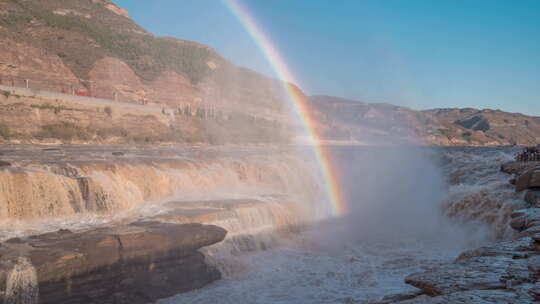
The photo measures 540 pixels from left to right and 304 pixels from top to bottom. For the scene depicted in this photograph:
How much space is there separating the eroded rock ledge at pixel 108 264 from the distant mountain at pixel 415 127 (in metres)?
72.9

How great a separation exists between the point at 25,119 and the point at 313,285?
73.1 ft

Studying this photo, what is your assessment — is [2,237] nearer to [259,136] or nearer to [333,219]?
[333,219]

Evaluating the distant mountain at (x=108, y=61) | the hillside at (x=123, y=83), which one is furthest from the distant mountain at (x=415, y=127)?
the distant mountain at (x=108, y=61)

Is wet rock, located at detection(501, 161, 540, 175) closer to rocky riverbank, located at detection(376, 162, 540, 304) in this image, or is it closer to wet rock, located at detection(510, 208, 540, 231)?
wet rock, located at detection(510, 208, 540, 231)

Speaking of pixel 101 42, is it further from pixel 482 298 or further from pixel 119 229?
pixel 482 298

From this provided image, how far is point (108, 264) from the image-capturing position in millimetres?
6480

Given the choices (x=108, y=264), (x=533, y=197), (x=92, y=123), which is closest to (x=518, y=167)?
(x=533, y=197)

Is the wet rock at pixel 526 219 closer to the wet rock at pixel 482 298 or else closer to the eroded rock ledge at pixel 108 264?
the wet rock at pixel 482 298

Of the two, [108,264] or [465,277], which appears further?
[108,264]

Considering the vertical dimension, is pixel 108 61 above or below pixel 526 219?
above

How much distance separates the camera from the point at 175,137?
33438 millimetres

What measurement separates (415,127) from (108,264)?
111 m

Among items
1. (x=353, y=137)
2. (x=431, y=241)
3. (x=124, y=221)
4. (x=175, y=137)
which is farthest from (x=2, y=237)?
(x=353, y=137)

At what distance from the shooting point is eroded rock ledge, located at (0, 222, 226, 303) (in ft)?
18.5
